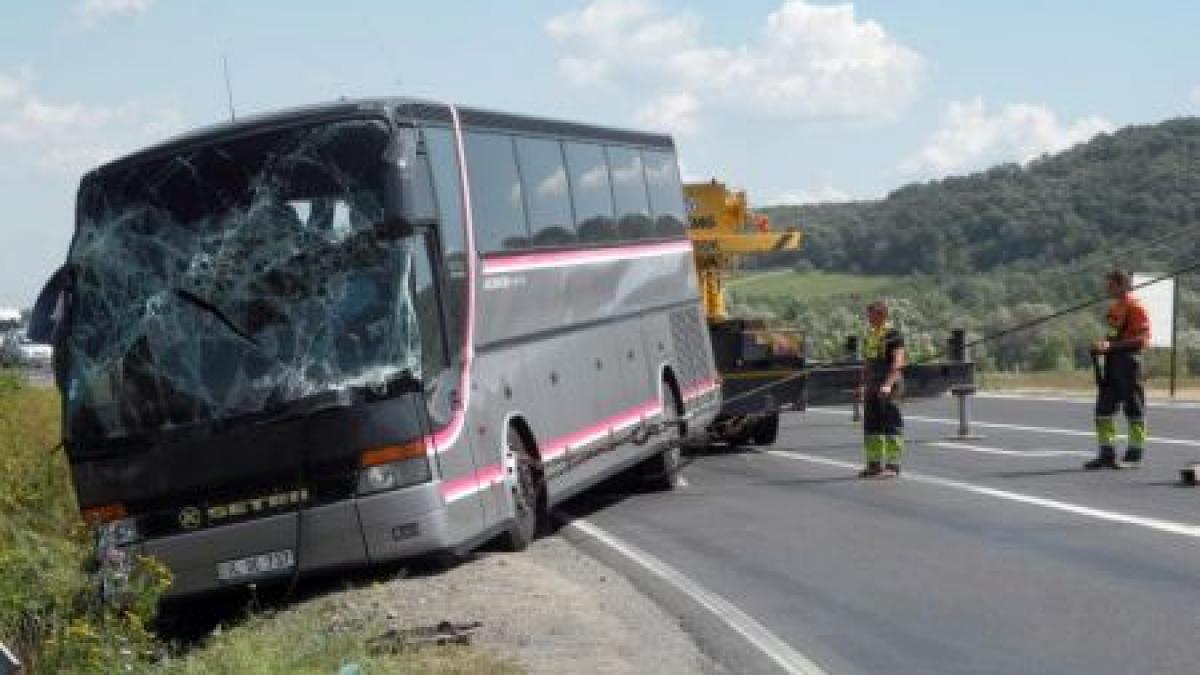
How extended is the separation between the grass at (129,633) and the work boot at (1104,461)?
9416 millimetres

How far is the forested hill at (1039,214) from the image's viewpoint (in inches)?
2682

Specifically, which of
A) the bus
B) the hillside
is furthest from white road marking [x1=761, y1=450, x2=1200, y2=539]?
the hillside

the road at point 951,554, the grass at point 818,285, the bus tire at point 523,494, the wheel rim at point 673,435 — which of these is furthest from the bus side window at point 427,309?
the grass at point 818,285

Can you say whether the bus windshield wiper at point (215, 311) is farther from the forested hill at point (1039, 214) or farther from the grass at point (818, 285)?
the grass at point (818, 285)

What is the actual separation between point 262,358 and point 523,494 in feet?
9.61

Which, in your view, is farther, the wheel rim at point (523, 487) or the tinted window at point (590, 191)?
the tinted window at point (590, 191)

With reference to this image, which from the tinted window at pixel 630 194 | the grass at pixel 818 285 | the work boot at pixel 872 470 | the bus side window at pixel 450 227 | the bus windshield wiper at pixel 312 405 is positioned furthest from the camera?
the grass at pixel 818 285

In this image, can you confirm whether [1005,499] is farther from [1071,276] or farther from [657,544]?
[1071,276]

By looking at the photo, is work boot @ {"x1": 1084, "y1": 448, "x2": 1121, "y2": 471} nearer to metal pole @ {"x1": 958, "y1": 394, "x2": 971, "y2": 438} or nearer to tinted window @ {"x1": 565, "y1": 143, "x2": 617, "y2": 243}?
tinted window @ {"x1": 565, "y1": 143, "x2": 617, "y2": 243}

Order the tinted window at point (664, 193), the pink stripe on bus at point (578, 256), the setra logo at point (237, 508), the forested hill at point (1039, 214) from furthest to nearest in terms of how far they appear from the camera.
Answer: the forested hill at point (1039, 214) < the tinted window at point (664, 193) < the pink stripe on bus at point (578, 256) < the setra logo at point (237, 508)

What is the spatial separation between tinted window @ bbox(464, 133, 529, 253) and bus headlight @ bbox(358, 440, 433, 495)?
2.13 m

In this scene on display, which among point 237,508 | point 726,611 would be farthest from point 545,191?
point 726,611

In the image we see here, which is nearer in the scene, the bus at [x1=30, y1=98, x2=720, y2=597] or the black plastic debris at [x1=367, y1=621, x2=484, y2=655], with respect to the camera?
the black plastic debris at [x1=367, y1=621, x2=484, y2=655]

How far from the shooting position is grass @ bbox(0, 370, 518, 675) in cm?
902
